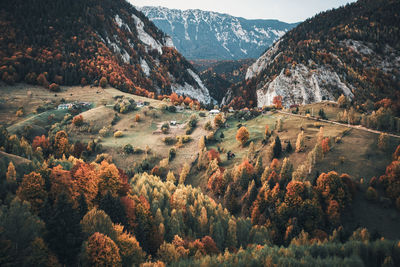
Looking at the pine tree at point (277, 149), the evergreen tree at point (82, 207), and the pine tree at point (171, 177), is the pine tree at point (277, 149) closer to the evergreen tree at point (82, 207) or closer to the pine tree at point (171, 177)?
the pine tree at point (171, 177)

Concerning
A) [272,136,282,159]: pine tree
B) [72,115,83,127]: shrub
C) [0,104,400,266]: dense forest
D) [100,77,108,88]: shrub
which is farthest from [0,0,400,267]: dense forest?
[100,77,108,88]: shrub

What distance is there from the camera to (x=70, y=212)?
108 feet

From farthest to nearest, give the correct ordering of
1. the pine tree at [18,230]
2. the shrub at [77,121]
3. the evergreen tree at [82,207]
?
Answer: the shrub at [77,121], the evergreen tree at [82,207], the pine tree at [18,230]

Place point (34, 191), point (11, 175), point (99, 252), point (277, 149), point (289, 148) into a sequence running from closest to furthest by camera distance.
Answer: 1. point (99, 252)
2. point (34, 191)
3. point (11, 175)
4. point (277, 149)
5. point (289, 148)

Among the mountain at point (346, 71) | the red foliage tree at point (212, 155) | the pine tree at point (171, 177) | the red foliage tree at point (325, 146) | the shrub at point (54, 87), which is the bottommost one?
the pine tree at point (171, 177)

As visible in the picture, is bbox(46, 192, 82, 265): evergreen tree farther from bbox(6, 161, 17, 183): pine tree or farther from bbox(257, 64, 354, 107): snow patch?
bbox(257, 64, 354, 107): snow patch

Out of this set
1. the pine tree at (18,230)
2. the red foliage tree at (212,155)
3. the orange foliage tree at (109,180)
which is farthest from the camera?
the red foliage tree at (212,155)

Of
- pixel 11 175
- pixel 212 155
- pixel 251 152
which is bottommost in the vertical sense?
pixel 212 155

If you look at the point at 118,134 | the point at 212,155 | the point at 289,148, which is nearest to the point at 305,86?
the point at 289,148

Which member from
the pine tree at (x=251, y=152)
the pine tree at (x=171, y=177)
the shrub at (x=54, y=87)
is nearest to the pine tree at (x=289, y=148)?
the pine tree at (x=251, y=152)

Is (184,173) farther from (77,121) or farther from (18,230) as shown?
(77,121)

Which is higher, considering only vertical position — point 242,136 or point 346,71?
point 346,71

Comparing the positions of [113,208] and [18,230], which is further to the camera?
[113,208]

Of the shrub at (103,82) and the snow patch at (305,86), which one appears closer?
the snow patch at (305,86)
